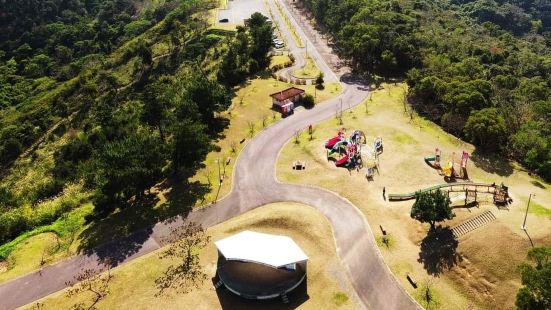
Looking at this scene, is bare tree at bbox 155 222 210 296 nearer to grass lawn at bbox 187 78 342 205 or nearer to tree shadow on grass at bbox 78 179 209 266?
tree shadow on grass at bbox 78 179 209 266

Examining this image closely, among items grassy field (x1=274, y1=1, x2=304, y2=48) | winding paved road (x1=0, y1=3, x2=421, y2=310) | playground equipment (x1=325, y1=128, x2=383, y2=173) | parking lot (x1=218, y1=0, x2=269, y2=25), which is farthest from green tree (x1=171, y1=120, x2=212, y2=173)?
parking lot (x1=218, y1=0, x2=269, y2=25)

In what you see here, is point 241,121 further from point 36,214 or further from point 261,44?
point 36,214

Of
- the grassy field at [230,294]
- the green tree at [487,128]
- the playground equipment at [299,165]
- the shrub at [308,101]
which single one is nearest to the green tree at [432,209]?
the grassy field at [230,294]

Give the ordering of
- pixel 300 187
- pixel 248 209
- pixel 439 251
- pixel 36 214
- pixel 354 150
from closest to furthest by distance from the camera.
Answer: pixel 439 251
pixel 248 209
pixel 300 187
pixel 36 214
pixel 354 150

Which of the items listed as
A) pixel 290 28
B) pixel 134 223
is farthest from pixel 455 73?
pixel 290 28

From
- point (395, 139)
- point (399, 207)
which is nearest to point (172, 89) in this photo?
point (395, 139)

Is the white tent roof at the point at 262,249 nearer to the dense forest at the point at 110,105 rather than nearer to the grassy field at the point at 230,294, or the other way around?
the grassy field at the point at 230,294
